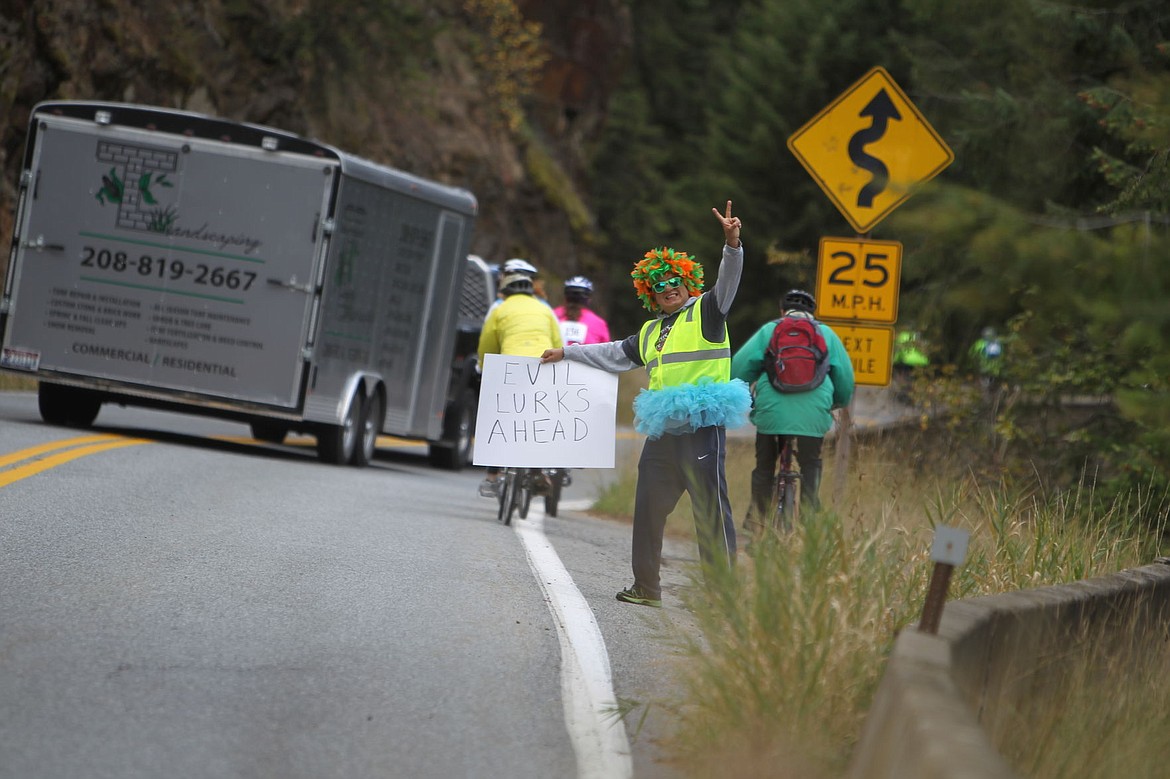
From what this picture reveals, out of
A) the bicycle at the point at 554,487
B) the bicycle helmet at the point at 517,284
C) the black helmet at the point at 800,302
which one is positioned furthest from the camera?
the bicycle at the point at 554,487

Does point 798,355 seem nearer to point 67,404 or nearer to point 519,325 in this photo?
point 519,325

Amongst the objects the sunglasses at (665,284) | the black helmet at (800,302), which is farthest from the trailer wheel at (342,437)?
the sunglasses at (665,284)

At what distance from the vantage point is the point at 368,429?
1812 cm

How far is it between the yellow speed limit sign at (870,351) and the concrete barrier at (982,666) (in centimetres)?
387

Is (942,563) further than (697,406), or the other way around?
(697,406)

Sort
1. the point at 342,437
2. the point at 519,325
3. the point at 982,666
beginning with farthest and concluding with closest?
the point at 342,437, the point at 519,325, the point at 982,666

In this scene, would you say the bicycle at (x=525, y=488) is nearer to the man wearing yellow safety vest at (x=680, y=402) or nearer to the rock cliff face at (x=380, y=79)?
the man wearing yellow safety vest at (x=680, y=402)

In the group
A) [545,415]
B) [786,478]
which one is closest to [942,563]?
[545,415]

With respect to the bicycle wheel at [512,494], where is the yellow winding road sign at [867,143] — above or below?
above

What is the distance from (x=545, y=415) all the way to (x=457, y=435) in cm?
1021

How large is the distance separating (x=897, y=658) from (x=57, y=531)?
5.96m

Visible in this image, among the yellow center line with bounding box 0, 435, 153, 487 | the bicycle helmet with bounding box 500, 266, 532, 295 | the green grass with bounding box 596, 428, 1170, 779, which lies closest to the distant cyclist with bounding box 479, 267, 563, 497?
the bicycle helmet with bounding box 500, 266, 532, 295

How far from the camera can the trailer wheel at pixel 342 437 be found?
17.2 meters

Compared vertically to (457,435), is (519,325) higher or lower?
higher
